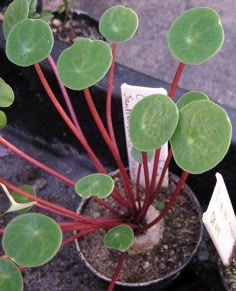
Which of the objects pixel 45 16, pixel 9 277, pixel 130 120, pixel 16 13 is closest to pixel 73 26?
pixel 45 16

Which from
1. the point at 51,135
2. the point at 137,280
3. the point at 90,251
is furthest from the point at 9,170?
the point at 137,280

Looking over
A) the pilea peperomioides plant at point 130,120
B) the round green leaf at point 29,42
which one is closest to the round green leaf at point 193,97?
the pilea peperomioides plant at point 130,120

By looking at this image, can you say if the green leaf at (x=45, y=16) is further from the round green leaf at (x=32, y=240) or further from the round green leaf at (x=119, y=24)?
the round green leaf at (x=32, y=240)

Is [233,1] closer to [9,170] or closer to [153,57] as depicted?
[153,57]

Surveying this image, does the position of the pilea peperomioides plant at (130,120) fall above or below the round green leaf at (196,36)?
below

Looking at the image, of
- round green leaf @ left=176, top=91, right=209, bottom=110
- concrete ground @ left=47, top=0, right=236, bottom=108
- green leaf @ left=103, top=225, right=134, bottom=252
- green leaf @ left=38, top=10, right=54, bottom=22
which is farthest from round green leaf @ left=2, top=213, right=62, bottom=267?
concrete ground @ left=47, top=0, right=236, bottom=108

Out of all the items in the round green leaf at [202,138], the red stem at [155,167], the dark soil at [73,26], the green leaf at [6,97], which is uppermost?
the round green leaf at [202,138]

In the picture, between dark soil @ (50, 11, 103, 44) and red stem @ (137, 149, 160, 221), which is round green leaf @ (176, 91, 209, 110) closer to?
red stem @ (137, 149, 160, 221)
